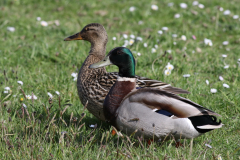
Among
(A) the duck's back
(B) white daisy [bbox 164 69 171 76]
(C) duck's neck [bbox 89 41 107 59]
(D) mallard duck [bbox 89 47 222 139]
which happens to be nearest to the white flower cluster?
(B) white daisy [bbox 164 69 171 76]

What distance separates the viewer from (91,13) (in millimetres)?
7727

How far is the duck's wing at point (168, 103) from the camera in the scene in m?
2.97

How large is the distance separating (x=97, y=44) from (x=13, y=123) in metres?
1.51

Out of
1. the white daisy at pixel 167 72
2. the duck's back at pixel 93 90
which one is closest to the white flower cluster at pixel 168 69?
the white daisy at pixel 167 72

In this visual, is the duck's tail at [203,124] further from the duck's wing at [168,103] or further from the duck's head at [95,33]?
the duck's head at [95,33]

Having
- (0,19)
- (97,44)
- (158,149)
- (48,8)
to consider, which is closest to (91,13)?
(48,8)

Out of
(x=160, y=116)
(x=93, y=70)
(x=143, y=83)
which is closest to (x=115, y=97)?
(x=160, y=116)

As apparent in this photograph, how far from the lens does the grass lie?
2986 mm

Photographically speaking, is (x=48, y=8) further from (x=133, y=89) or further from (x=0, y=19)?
(x=133, y=89)

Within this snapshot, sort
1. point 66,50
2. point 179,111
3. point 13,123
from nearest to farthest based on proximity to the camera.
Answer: point 179,111 → point 13,123 → point 66,50

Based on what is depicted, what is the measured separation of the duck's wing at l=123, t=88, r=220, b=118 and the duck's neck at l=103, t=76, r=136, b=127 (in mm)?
131

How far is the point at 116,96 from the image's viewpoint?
10.7ft

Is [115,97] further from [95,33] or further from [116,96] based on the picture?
[95,33]

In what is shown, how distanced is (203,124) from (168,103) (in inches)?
13.5
